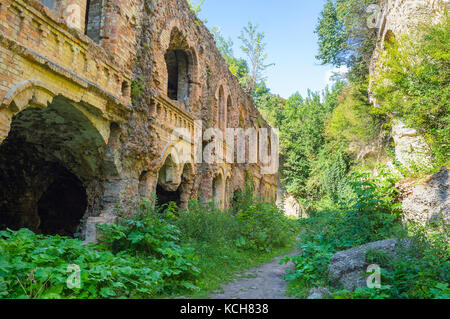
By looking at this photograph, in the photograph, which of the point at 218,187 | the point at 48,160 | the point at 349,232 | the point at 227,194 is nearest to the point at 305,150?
the point at 227,194

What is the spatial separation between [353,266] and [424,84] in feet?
27.0

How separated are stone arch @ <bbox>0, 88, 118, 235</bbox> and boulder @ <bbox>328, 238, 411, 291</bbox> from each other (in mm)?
4482

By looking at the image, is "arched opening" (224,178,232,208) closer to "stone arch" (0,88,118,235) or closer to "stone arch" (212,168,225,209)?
"stone arch" (212,168,225,209)

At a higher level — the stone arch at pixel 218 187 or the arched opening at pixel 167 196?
the stone arch at pixel 218 187

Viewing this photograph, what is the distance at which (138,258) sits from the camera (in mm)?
5316

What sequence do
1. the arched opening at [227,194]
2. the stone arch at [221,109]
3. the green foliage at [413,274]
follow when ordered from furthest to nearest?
the arched opening at [227,194], the stone arch at [221,109], the green foliage at [413,274]

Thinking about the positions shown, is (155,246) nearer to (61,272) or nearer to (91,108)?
(61,272)

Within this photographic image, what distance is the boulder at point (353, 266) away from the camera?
4.44 meters

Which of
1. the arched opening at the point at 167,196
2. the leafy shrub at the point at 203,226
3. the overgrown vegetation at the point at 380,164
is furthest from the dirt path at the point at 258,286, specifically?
the arched opening at the point at 167,196

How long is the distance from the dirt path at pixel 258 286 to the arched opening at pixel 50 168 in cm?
330

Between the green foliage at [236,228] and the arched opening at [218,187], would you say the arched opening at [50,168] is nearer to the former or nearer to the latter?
the green foliage at [236,228]

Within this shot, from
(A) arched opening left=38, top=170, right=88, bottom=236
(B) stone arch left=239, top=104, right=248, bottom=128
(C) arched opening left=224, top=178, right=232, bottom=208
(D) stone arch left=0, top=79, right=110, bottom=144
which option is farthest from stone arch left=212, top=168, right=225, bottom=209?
(D) stone arch left=0, top=79, right=110, bottom=144

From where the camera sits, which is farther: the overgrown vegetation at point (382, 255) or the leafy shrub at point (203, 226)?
the leafy shrub at point (203, 226)

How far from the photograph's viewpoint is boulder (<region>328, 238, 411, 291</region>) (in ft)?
14.6
